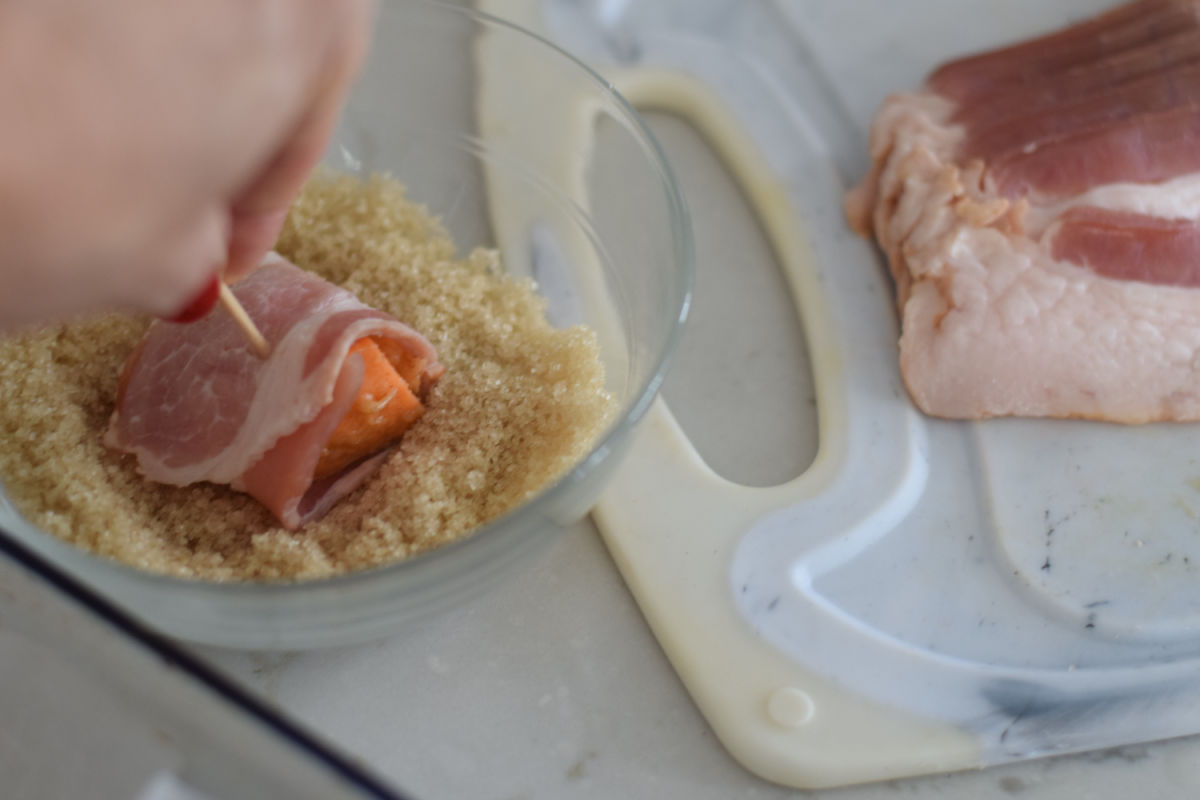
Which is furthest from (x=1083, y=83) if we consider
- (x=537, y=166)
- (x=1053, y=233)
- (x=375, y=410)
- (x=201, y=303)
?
(x=201, y=303)

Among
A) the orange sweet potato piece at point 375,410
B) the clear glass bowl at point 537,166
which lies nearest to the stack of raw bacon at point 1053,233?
the clear glass bowl at point 537,166

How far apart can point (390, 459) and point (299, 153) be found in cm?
31

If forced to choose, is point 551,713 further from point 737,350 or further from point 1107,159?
point 1107,159

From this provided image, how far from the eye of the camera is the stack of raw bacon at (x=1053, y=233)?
2.91 ft

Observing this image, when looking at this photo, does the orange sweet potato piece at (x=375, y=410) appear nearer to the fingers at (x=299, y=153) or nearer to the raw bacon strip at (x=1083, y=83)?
the fingers at (x=299, y=153)

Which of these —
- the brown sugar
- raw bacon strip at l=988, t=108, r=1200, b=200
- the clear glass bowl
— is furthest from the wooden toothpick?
raw bacon strip at l=988, t=108, r=1200, b=200

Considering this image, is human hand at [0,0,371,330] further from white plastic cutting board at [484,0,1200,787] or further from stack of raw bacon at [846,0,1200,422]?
stack of raw bacon at [846,0,1200,422]

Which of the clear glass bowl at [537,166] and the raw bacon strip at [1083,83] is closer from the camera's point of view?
the clear glass bowl at [537,166]

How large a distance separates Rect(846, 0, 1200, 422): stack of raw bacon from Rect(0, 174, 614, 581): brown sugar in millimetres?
353

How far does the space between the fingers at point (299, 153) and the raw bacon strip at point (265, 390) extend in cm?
13

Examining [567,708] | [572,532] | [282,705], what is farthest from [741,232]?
[282,705]

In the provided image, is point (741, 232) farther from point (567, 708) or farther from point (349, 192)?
point (567, 708)

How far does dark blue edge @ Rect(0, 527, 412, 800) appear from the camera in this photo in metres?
0.43

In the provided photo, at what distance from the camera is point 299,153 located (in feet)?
1.57
